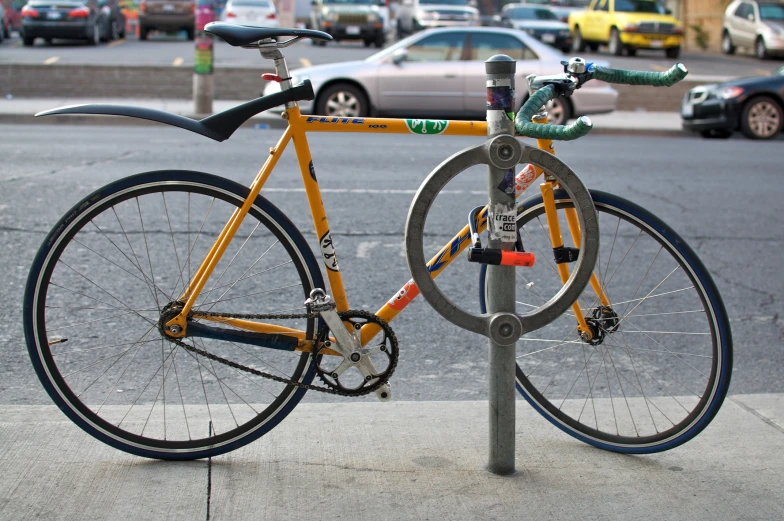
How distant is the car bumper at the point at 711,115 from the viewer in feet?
47.9

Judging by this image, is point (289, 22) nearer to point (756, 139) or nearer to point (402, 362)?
point (756, 139)

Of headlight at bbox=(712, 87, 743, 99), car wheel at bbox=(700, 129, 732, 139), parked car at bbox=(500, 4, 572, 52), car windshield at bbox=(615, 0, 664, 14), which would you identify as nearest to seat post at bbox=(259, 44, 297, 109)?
headlight at bbox=(712, 87, 743, 99)

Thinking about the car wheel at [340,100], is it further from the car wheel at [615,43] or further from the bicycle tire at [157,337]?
the car wheel at [615,43]

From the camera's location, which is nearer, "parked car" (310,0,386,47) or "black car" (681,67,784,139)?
"black car" (681,67,784,139)

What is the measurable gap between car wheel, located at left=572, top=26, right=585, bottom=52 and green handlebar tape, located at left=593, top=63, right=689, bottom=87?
97.2 ft

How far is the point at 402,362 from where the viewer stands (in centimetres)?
459

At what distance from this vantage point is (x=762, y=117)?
48.2ft

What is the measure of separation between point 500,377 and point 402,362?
5.38 feet

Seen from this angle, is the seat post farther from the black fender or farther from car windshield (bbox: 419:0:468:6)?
car windshield (bbox: 419:0:468:6)

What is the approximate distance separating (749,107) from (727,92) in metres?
0.40

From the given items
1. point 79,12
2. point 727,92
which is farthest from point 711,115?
point 79,12

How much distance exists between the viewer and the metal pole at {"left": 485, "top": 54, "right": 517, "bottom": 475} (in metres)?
2.83

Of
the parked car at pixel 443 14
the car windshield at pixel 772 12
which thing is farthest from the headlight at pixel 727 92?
the car windshield at pixel 772 12

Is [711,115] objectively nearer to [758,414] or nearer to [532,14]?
[758,414]
